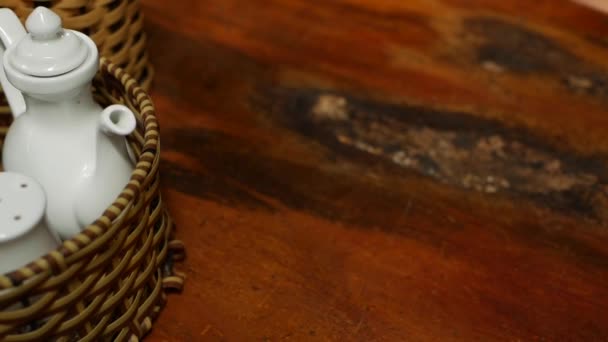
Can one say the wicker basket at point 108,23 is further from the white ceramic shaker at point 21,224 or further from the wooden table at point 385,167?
the white ceramic shaker at point 21,224

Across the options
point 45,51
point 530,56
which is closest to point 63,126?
point 45,51

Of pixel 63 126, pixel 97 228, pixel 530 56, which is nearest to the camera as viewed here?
pixel 97 228

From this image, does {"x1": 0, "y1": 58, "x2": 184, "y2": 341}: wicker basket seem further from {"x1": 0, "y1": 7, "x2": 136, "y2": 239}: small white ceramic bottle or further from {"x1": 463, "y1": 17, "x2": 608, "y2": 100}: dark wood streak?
{"x1": 463, "y1": 17, "x2": 608, "y2": 100}: dark wood streak

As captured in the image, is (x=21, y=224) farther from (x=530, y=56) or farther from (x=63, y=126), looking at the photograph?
(x=530, y=56)

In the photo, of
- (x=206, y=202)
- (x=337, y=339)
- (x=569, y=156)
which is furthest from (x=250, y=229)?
(x=569, y=156)

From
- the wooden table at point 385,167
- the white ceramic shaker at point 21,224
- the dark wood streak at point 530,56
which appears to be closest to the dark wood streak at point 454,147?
the wooden table at point 385,167

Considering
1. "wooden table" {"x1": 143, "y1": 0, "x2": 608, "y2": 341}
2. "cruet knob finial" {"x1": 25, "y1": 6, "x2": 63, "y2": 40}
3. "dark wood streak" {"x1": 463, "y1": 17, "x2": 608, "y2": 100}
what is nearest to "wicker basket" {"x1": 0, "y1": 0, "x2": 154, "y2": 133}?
"wooden table" {"x1": 143, "y1": 0, "x2": 608, "y2": 341}

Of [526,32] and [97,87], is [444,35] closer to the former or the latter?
[526,32]
